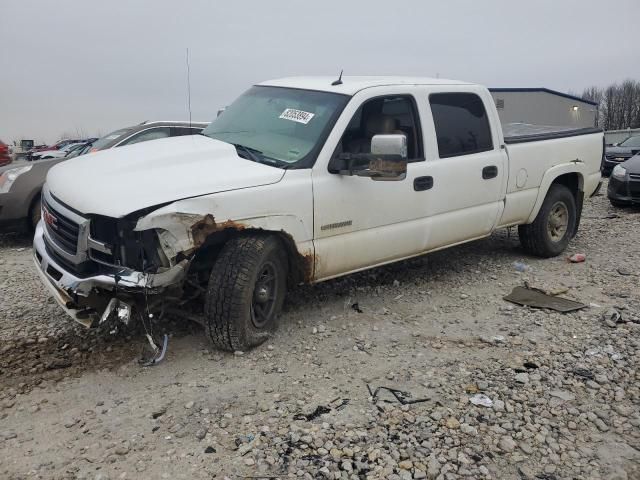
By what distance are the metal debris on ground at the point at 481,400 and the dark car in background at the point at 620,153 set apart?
46.0ft

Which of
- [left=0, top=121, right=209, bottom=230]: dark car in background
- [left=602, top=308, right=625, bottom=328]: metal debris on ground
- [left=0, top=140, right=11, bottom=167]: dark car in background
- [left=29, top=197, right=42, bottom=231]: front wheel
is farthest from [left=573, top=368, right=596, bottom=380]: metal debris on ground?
[left=0, top=140, right=11, bottom=167]: dark car in background

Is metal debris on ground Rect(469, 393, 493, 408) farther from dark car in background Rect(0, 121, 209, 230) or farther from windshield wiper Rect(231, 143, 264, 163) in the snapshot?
dark car in background Rect(0, 121, 209, 230)

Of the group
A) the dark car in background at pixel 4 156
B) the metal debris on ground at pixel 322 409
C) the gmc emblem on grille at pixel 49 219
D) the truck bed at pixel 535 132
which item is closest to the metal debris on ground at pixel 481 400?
the metal debris on ground at pixel 322 409

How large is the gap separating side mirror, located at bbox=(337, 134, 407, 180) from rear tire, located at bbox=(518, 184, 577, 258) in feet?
9.17

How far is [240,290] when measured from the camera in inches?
143

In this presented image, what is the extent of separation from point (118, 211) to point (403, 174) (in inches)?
79.2

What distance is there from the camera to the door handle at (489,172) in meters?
5.19

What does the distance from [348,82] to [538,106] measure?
3004 centimetres

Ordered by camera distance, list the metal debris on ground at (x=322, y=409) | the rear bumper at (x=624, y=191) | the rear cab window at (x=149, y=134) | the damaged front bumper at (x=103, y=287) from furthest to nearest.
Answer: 1. the rear bumper at (x=624, y=191)
2. the rear cab window at (x=149, y=134)
3. the damaged front bumper at (x=103, y=287)
4. the metal debris on ground at (x=322, y=409)

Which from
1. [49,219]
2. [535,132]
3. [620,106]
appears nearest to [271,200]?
[49,219]

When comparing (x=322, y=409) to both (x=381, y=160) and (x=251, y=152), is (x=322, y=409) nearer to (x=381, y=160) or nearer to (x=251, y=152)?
(x=381, y=160)

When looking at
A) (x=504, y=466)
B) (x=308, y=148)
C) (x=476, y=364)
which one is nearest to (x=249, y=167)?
(x=308, y=148)

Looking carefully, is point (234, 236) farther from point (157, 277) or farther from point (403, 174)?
point (403, 174)

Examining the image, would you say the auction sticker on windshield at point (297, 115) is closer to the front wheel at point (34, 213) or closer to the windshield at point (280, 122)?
the windshield at point (280, 122)
